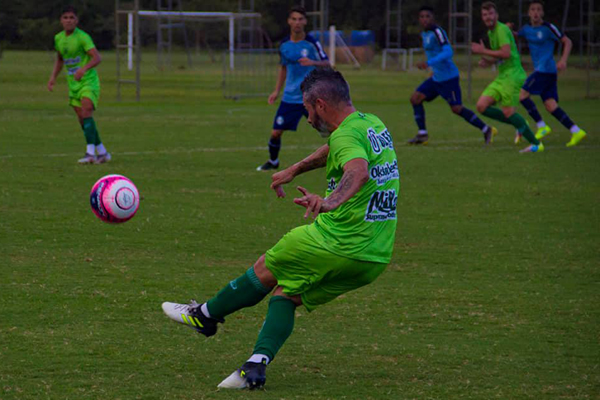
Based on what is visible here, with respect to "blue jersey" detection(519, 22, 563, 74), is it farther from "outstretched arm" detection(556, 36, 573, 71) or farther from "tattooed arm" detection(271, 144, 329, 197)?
"tattooed arm" detection(271, 144, 329, 197)

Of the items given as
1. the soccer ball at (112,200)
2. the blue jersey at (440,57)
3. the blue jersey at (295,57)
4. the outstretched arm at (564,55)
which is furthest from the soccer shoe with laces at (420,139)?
the soccer ball at (112,200)

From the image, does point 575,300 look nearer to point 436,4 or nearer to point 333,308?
point 333,308

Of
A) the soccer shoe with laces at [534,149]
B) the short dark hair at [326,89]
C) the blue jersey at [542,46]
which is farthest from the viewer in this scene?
the blue jersey at [542,46]

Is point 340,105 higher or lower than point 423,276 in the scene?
higher

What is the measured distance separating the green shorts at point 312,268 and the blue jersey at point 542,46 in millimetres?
13786

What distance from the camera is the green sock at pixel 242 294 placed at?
201 inches

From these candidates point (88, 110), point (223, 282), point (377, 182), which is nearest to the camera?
point (377, 182)

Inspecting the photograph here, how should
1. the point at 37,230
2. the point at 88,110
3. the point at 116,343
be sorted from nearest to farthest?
1. the point at 116,343
2. the point at 37,230
3. the point at 88,110

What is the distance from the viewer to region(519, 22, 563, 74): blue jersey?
17859mm

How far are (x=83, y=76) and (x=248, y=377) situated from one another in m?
10.3

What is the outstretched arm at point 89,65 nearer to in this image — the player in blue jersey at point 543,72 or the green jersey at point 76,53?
the green jersey at point 76,53

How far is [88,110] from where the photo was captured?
14.2 metres

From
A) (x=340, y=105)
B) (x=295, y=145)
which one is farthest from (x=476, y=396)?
(x=295, y=145)

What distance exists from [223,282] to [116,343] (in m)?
1.71
